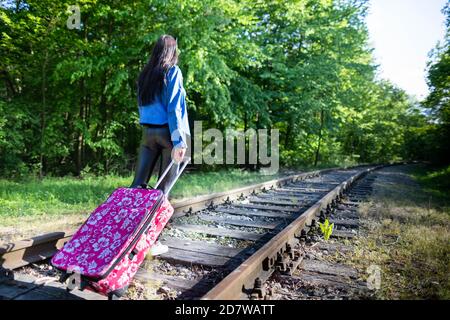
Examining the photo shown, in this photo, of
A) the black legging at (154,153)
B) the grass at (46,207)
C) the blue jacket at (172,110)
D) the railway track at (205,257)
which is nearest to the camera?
the railway track at (205,257)

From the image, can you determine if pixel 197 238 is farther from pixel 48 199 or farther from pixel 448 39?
pixel 448 39

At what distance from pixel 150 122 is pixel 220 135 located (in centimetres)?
1013

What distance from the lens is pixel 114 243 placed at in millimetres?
2273

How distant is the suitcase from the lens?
2131mm

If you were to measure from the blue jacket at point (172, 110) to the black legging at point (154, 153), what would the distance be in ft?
0.35

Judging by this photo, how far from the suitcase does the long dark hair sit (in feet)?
3.14

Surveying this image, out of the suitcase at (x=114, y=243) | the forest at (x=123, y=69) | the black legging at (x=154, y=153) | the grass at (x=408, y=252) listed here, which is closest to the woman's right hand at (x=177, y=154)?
the black legging at (x=154, y=153)

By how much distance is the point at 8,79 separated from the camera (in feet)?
33.9

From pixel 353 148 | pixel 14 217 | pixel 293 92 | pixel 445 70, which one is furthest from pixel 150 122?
pixel 353 148

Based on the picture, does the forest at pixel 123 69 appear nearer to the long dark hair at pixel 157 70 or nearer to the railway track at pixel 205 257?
the railway track at pixel 205 257

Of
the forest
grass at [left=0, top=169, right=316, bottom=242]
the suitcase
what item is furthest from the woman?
the forest

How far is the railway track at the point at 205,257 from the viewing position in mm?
2355
